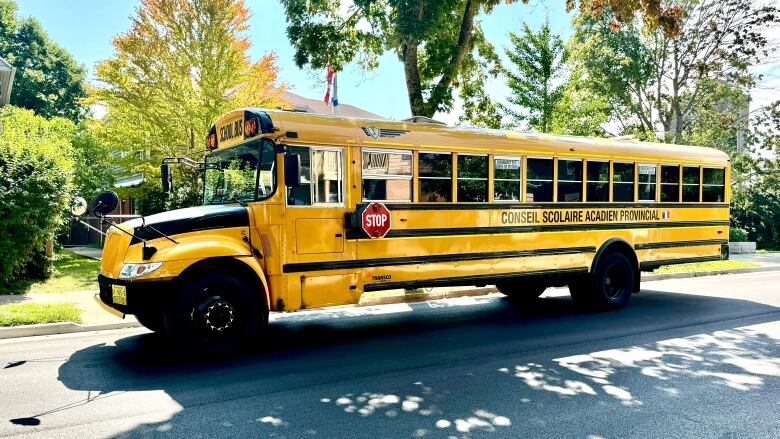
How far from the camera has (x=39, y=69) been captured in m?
42.0

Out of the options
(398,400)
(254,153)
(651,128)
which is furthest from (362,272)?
(651,128)

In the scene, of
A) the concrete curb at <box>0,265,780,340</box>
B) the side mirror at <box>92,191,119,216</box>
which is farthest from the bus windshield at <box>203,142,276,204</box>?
the concrete curb at <box>0,265,780,340</box>

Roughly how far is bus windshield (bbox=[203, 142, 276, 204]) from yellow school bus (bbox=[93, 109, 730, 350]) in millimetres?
25

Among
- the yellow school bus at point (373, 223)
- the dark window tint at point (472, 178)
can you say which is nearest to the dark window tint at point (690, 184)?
the yellow school bus at point (373, 223)

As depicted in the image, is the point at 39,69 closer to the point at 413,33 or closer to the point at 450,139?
the point at 413,33

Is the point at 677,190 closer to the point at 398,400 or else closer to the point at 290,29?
the point at 398,400

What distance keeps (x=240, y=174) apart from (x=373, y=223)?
1761 millimetres

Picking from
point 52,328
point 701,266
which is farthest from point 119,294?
point 701,266

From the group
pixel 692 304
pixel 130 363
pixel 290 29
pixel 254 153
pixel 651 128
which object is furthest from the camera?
pixel 651 128

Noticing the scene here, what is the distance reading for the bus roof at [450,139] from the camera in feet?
23.5

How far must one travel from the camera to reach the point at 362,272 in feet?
24.5

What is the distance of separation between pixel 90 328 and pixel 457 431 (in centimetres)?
617

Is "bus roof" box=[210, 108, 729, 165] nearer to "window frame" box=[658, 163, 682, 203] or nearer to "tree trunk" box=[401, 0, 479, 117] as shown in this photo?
"window frame" box=[658, 163, 682, 203]

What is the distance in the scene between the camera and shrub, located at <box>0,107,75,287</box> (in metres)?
11.1
